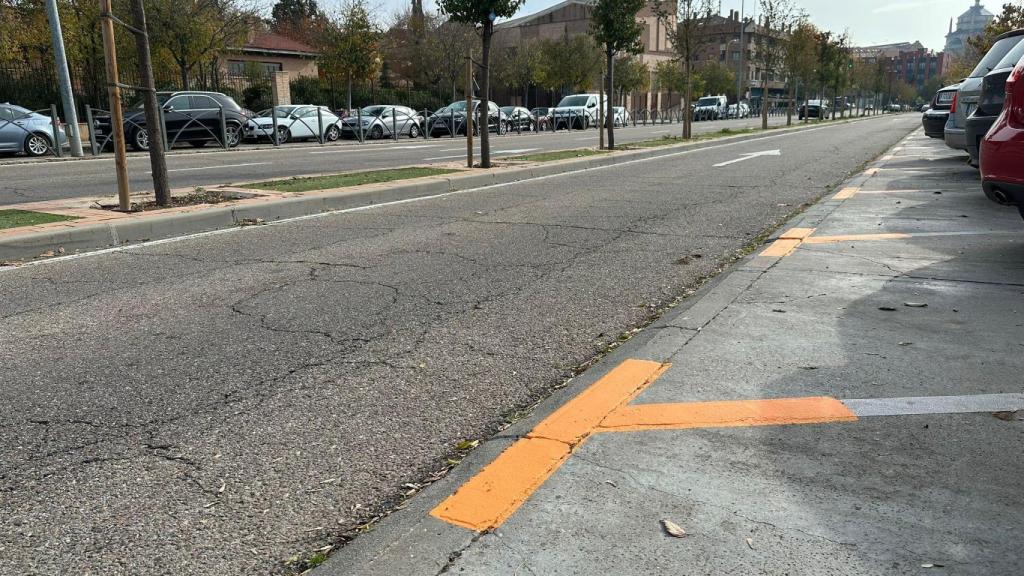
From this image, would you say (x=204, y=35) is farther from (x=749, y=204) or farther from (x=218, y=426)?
(x=218, y=426)

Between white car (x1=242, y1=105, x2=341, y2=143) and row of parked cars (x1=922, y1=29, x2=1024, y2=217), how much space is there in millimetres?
17773

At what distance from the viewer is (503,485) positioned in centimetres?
252

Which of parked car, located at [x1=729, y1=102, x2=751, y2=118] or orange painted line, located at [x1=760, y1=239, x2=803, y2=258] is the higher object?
parked car, located at [x1=729, y1=102, x2=751, y2=118]

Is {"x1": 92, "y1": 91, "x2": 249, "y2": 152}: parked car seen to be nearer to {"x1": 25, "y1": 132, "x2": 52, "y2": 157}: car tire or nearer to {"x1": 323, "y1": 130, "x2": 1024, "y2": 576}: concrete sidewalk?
{"x1": 25, "y1": 132, "x2": 52, "y2": 157}: car tire

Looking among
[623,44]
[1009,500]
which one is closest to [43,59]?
[623,44]

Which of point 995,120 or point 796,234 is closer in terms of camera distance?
point 995,120

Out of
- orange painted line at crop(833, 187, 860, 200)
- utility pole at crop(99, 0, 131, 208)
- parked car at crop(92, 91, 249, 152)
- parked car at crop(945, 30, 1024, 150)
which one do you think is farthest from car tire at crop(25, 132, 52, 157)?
parked car at crop(945, 30, 1024, 150)

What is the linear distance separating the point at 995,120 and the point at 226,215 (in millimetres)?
7093

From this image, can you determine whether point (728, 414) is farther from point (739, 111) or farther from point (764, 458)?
point (739, 111)

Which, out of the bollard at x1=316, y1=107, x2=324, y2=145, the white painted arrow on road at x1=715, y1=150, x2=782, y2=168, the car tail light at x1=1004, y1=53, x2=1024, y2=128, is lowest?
the white painted arrow on road at x1=715, y1=150, x2=782, y2=168

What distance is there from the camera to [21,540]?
2252mm

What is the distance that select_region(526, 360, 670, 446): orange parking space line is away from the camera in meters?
2.91

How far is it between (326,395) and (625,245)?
3910mm

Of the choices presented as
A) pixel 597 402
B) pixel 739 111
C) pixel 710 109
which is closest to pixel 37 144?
pixel 597 402
